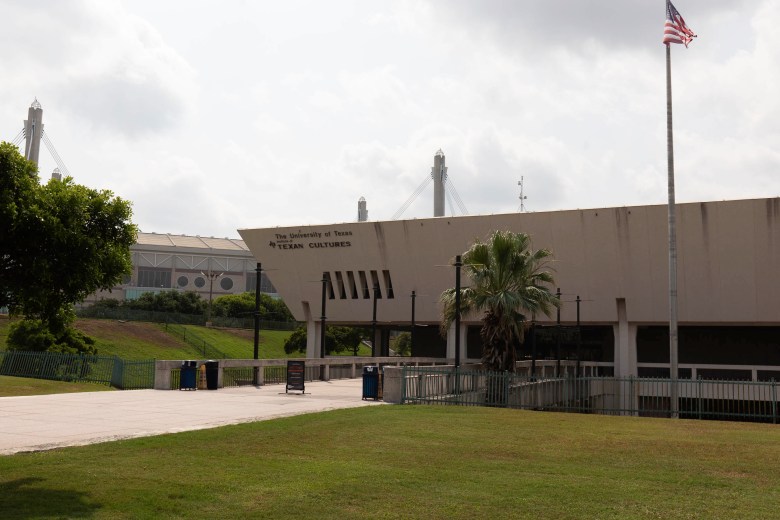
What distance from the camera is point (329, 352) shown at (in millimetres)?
97688

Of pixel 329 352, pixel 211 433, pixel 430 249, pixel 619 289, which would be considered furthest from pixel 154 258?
pixel 211 433

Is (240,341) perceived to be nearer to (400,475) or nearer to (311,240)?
(311,240)

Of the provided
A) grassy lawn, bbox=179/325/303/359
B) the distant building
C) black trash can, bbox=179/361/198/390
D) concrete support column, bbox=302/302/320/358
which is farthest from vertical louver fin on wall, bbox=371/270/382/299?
the distant building

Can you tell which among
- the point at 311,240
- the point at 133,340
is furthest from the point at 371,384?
the point at 133,340

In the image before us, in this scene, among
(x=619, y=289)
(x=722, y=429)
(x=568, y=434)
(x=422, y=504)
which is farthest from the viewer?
(x=619, y=289)

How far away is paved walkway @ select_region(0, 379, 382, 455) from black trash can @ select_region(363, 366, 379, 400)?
442 millimetres

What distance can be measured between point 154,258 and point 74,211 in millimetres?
147838

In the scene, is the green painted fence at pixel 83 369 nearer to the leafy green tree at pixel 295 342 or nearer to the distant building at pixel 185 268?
the leafy green tree at pixel 295 342

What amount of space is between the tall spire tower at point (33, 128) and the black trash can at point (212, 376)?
101 m

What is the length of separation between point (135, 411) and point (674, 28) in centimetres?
2972

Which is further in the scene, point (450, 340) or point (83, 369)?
point (450, 340)

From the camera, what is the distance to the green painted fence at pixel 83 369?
33.3m

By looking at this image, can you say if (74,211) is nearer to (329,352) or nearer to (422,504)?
(422,504)

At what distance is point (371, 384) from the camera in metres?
29.0
